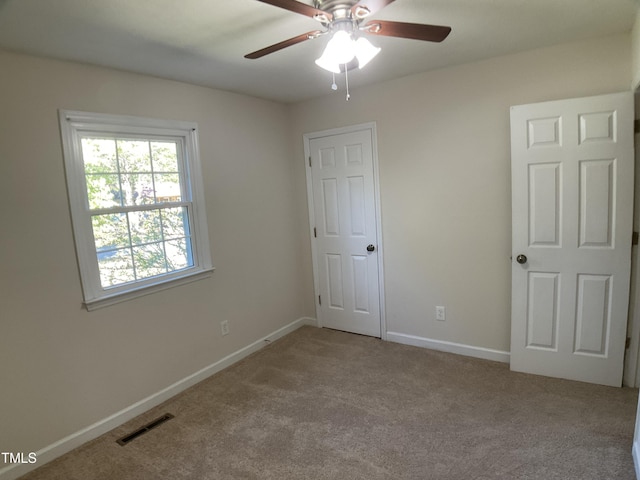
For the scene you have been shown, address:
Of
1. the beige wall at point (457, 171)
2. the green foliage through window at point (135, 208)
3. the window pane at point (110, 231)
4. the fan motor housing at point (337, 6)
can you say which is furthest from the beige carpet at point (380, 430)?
the fan motor housing at point (337, 6)

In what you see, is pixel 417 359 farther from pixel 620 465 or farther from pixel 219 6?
pixel 219 6

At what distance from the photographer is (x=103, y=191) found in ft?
8.14

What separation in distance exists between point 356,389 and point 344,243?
147cm

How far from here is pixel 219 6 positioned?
1.74 m

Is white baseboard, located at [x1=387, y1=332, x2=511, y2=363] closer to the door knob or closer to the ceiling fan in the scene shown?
the door knob

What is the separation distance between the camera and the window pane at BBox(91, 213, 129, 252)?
8.04 feet

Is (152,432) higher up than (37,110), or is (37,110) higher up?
(37,110)

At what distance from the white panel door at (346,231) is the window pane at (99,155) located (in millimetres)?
1878

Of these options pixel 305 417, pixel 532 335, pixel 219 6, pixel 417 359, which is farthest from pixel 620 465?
pixel 219 6

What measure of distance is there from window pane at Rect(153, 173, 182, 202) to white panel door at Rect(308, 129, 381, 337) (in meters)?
1.42

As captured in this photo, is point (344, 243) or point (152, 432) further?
point (344, 243)

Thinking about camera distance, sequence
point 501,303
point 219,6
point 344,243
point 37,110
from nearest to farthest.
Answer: point 219,6
point 37,110
point 501,303
point 344,243

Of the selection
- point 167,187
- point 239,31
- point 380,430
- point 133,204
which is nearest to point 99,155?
point 133,204

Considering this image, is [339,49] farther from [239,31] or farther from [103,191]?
[103,191]
